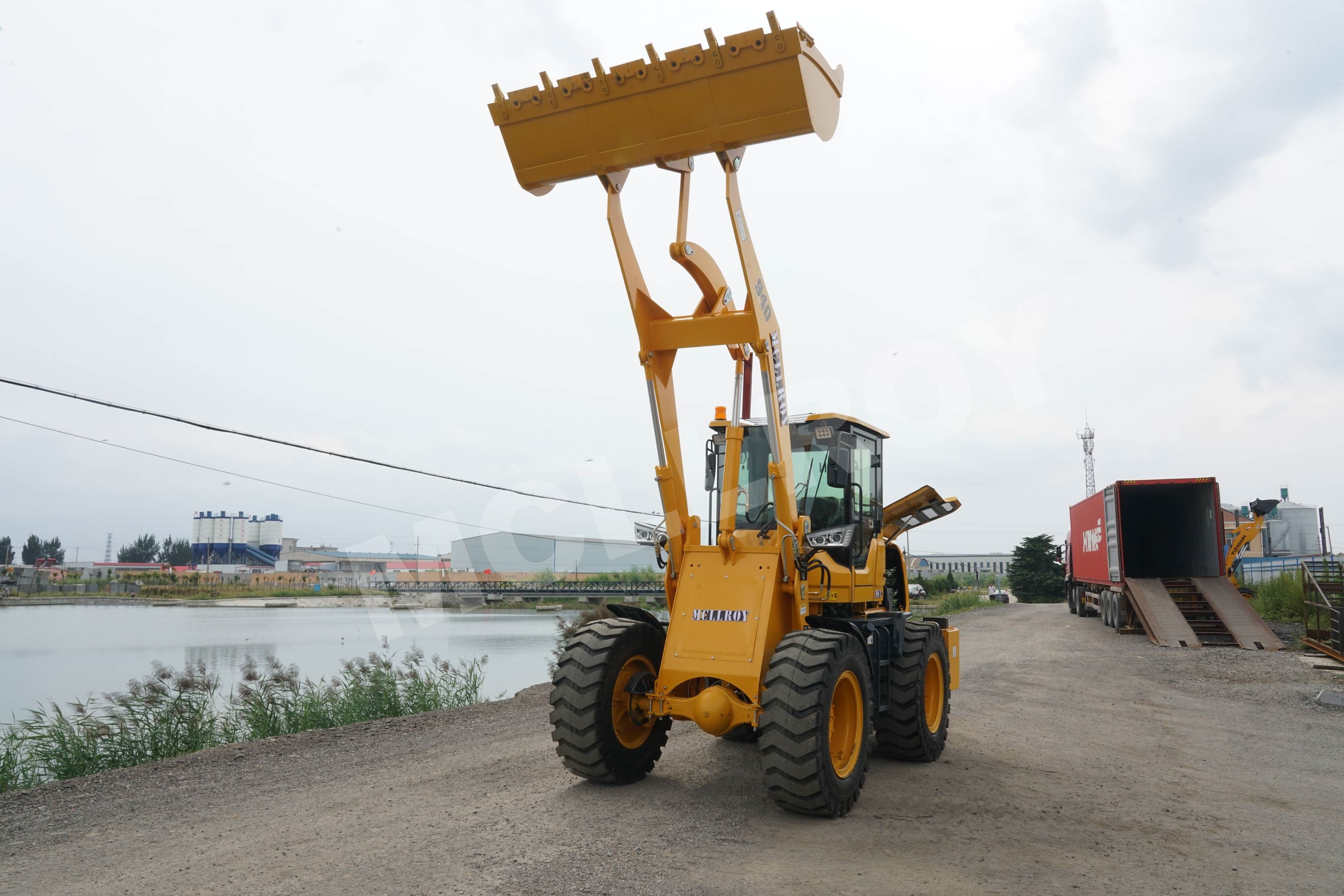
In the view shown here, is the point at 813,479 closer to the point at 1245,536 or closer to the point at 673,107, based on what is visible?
the point at 673,107

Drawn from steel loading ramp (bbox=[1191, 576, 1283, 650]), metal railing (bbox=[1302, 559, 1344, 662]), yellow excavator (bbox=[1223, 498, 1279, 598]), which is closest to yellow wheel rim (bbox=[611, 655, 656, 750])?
metal railing (bbox=[1302, 559, 1344, 662])

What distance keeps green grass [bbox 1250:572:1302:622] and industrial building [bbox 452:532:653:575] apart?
17084 mm

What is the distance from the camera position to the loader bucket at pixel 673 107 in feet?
16.8

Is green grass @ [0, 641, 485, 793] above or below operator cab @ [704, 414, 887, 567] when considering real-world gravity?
below

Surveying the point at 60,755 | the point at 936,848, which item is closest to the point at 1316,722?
the point at 936,848

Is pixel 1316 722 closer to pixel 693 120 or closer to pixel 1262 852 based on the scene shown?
pixel 1262 852

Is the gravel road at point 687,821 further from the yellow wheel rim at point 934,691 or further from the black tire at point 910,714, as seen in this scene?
the yellow wheel rim at point 934,691

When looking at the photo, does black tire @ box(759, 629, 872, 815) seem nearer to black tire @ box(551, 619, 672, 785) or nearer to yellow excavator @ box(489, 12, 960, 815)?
yellow excavator @ box(489, 12, 960, 815)

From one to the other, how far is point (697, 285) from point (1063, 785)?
15.6 feet

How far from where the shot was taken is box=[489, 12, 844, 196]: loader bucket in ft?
16.8

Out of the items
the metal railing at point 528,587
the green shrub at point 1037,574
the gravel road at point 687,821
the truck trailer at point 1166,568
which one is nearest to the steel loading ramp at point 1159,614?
the truck trailer at point 1166,568

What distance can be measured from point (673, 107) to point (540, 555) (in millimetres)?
23348

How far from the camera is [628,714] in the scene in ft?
19.6

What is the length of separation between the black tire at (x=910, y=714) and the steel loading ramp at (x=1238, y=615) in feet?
40.3
